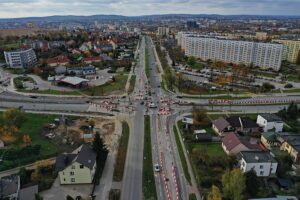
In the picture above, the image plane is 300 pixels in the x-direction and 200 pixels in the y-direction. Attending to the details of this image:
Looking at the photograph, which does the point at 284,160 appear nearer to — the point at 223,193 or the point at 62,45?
the point at 223,193

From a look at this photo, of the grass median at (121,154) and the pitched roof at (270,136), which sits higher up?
the pitched roof at (270,136)

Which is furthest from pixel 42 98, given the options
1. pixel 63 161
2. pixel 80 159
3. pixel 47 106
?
pixel 80 159

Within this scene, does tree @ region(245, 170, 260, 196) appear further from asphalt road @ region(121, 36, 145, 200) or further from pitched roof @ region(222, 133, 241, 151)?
asphalt road @ region(121, 36, 145, 200)

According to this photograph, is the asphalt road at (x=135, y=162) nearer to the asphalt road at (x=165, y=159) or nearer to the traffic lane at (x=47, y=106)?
the asphalt road at (x=165, y=159)

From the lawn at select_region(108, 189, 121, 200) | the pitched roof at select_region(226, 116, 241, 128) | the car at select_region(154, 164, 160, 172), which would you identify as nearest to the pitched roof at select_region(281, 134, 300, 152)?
the pitched roof at select_region(226, 116, 241, 128)

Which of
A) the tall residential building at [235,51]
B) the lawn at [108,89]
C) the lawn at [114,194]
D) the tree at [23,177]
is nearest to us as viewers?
the lawn at [114,194]

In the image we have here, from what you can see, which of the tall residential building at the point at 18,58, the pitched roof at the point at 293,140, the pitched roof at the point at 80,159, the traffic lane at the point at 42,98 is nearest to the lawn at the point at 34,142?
the pitched roof at the point at 80,159
